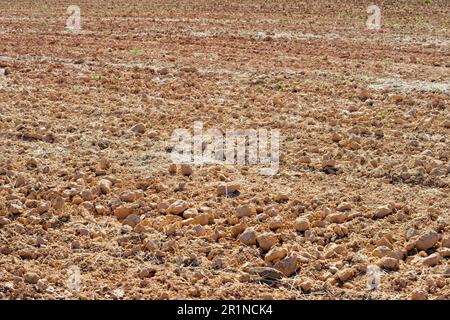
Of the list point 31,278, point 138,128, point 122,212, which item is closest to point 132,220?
point 122,212

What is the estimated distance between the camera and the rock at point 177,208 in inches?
204

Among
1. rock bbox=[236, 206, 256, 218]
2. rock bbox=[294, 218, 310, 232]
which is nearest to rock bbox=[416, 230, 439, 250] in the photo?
rock bbox=[294, 218, 310, 232]

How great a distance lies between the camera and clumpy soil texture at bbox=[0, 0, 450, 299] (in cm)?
435

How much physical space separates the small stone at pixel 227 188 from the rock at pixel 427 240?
5.03ft

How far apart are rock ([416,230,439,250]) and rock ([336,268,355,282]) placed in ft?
1.93

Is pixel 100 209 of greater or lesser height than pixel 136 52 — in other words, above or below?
below

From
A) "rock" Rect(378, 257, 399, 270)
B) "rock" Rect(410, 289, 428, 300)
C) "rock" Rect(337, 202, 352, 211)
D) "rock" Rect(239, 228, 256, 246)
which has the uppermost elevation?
"rock" Rect(337, 202, 352, 211)

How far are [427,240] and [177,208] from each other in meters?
1.81

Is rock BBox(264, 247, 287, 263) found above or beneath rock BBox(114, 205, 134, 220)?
beneath

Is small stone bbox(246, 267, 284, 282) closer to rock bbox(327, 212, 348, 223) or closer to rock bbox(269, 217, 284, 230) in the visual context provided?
rock bbox(269, 217, 284, 230)

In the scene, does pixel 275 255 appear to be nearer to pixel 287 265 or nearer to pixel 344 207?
pixel 287 265

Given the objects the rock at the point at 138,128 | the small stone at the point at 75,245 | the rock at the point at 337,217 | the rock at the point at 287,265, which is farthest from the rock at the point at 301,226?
the rock at the point at 138,128

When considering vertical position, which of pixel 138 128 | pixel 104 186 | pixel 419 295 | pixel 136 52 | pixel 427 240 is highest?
pixel 136 52

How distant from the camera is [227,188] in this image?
5516mm
